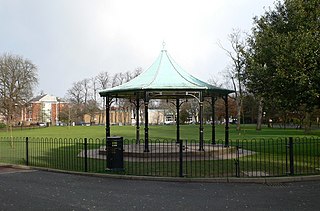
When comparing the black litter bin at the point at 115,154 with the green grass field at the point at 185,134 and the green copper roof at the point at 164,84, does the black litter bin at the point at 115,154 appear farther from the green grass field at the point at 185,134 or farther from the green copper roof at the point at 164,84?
the green grass field at the point at 185,134

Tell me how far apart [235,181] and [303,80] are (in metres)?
6.01

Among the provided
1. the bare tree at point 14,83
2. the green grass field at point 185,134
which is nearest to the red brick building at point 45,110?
the bare tree at point 14,83

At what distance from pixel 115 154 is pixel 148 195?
3.86 metres

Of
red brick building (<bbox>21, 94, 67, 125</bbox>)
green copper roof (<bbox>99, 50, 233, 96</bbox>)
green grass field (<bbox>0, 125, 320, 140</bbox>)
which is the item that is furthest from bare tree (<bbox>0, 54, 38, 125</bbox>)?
green copper roof (<bbox>99, 50, 233, 96</bbox>)

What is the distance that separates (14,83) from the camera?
59656 millimetres

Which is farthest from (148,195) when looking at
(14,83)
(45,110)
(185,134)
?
(45,110)

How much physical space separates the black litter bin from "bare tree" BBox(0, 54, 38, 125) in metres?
49.9

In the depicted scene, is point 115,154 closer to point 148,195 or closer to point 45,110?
point 148,195

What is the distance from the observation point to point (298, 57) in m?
14.5

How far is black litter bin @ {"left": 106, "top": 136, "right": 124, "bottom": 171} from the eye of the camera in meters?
12.5

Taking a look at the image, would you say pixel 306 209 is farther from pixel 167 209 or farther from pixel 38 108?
pixel 38 108

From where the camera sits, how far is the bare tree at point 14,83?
58750mm

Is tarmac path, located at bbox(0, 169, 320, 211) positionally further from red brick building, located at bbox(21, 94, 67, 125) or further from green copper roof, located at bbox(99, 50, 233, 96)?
red brick building, located at bbox(21, 94, 67, 125)

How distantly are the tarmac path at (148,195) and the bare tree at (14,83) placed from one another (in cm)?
5148
